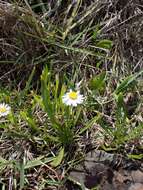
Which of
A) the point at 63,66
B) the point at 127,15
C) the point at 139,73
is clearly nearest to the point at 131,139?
the point at 139,73

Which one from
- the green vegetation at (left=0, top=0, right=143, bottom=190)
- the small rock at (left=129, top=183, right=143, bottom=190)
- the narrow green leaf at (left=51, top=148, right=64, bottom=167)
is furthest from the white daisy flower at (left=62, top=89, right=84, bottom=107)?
the small rock at (left=129, top=183, right=143, bottom=190)

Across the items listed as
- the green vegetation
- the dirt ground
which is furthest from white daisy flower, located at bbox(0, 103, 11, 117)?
the dirt ground

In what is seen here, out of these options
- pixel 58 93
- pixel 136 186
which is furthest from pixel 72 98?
pixel 136 186

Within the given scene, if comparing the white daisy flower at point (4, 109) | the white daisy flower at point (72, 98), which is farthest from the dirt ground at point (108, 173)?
the white daisy flower at point (4, 109)

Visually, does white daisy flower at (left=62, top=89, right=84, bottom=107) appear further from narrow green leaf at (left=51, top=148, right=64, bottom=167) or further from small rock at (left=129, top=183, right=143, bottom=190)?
small rock at (left=129, top=183, right=143, bottom=190)

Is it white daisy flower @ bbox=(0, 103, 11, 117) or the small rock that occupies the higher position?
white daisy flower @ bbox=(0, 103, 11, 117)

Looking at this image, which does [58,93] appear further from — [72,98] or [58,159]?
[58,159]

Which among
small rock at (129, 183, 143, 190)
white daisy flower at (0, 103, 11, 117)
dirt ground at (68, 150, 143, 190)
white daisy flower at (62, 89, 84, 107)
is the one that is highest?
white daisy flower at (62, 89, 84, 107)

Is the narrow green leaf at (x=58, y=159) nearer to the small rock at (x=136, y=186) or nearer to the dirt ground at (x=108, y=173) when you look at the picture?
the dirt ground at (x=108, y=173)
